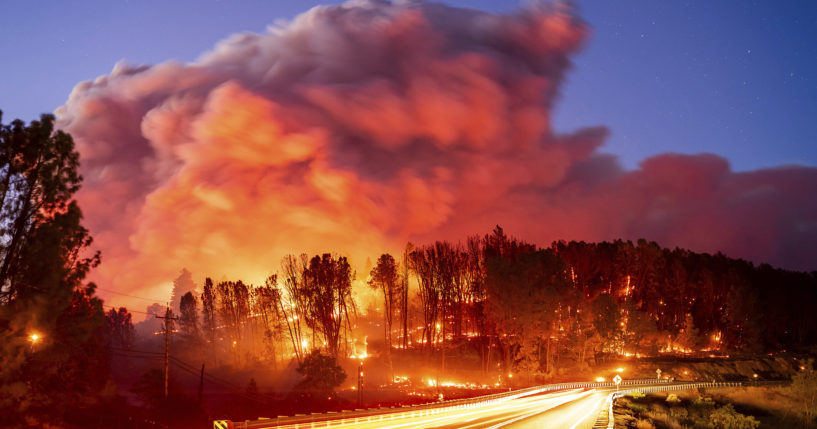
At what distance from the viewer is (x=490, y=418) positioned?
37.7 meters

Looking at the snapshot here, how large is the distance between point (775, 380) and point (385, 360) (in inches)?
2522

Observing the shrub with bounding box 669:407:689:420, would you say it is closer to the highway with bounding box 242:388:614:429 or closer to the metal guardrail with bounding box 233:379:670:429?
the highway with bounding box 242:388:614:429

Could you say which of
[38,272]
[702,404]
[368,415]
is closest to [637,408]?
[702,404]

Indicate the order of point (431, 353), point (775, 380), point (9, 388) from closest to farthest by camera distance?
1. point (9, 388)
2. point (775, 380)
3. point (431, 353)

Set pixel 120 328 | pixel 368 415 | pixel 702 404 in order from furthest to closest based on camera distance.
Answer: pixel 120 328, pixel 702 404, pixel 368 415

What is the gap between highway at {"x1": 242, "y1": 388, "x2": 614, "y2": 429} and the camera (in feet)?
106

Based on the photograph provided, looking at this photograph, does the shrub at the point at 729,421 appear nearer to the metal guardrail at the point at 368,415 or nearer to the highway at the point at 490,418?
the highway at the point at 490,418

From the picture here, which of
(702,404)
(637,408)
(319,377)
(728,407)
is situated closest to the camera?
(637,408)

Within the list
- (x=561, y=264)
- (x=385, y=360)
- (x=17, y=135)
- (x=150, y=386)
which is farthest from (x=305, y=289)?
(x=17, y=135)

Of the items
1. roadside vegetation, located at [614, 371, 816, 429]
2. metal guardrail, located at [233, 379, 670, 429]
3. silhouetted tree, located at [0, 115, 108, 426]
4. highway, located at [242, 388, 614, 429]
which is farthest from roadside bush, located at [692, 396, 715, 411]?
silhouetted tree, located at [0, 115, 108, 426]

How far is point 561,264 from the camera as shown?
90125 mm

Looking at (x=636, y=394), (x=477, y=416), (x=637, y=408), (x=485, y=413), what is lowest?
(x=636, y=394)

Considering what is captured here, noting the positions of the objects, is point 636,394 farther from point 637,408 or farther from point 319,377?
point 319,377

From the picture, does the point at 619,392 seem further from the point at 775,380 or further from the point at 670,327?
the point at 670,327
